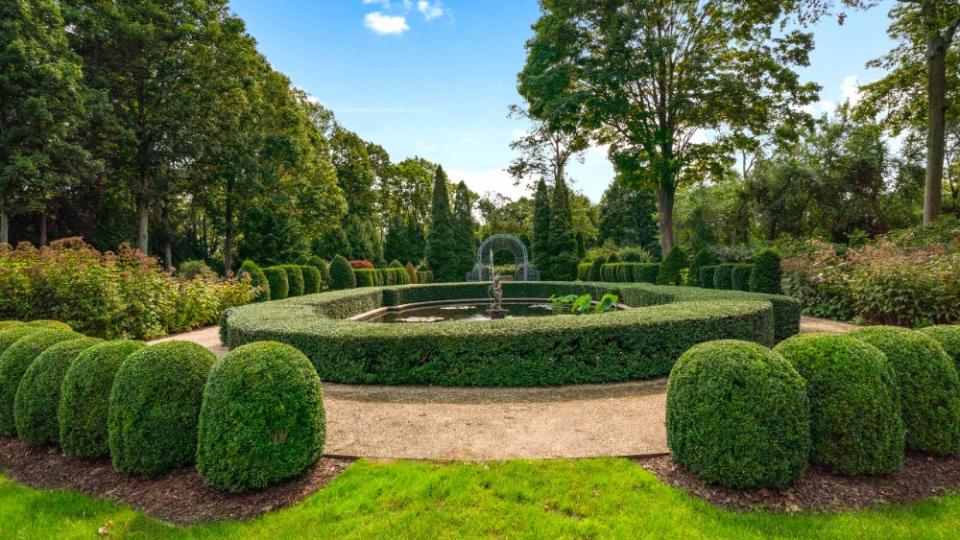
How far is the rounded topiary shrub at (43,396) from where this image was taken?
3250mm

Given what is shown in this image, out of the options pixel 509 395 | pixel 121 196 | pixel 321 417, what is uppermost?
pixel 121 196

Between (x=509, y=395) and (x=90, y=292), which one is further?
(x=90, y=292)

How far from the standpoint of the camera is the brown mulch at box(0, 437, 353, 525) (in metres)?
2.48

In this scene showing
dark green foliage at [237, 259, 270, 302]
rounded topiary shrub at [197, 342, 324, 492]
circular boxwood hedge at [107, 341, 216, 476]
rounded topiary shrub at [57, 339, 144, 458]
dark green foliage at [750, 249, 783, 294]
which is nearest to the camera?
rounded topiary shrub at [197, 342, 324, 492]

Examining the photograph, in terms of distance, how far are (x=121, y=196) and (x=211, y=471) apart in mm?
26058

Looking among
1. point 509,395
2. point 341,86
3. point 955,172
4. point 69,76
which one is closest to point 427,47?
point 341,86

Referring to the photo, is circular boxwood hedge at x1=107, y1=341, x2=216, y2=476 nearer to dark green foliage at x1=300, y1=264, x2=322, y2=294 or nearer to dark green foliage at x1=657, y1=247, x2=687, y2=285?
dark green foliage at x1=300, y1=264, x2=322, y2=294

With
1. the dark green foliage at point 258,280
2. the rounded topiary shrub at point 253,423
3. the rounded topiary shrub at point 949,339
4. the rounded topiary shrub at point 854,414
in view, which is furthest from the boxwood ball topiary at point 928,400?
the dark green foliage at point 258,280

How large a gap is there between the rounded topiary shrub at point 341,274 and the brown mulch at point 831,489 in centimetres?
1660

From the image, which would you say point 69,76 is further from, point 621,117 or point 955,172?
point 955,172

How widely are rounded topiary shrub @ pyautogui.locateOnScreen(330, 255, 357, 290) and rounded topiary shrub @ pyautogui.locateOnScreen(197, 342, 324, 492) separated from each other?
15.8 m

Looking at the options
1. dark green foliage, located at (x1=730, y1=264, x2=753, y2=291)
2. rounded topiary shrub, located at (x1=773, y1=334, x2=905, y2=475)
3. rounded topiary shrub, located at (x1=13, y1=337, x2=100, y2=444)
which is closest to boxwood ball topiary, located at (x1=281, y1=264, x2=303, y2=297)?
rounded topiary shrub, located at (x1=13, y1=337, x2=100, y2=444)

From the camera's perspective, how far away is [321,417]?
289 centimetres

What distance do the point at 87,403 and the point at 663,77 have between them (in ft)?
63.1
